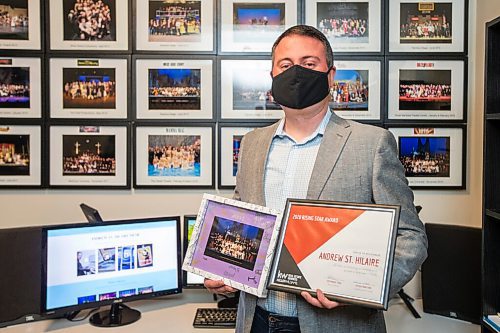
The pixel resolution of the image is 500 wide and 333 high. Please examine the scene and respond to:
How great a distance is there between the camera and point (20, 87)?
8.43 feet

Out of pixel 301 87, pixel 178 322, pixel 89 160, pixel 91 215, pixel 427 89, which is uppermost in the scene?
pixel 427 89

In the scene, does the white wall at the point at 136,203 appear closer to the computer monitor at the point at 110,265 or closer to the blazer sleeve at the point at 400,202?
the computer monitor at the point at 110,265

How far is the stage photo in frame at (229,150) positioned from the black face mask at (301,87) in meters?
1.01

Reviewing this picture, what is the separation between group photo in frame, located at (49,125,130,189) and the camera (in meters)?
2.59

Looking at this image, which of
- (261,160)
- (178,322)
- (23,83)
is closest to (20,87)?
(23,83)

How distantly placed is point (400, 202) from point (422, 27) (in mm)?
1415

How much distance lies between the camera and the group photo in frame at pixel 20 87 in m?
2.56

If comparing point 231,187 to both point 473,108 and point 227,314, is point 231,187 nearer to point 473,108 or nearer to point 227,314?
point 227,314

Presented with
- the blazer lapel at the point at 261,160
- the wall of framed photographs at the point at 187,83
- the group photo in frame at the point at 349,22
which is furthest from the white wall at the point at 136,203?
the blazer lapel at the point at 261,160

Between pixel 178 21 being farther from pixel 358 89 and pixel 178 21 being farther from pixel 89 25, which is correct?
pixel 358 89

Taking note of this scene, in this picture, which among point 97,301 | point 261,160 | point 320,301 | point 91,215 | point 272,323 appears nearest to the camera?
point 320,301

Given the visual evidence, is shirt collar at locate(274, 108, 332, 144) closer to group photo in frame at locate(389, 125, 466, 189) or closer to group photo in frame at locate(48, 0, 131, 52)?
group photo in frame at locate(389, 125, 466, 189)

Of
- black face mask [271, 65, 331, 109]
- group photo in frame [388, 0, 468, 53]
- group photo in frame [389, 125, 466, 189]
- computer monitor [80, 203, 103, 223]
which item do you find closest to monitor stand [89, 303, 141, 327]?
computer monitor [80, 203, 103, 223]

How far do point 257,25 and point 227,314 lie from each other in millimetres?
1359
